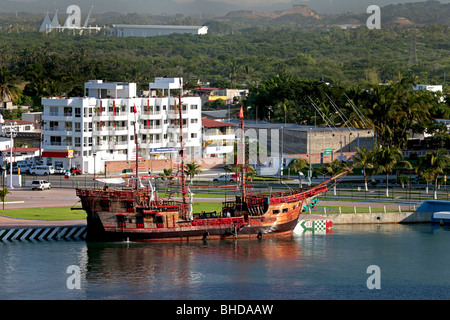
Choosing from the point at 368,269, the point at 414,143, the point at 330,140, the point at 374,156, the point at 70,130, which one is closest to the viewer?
the point at 368,269

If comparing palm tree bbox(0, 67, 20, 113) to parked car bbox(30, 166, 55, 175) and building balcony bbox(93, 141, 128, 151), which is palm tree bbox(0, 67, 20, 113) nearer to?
building balcony bbox(93, 141, 128, 151)

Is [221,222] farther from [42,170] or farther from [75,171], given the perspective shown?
[42,170]

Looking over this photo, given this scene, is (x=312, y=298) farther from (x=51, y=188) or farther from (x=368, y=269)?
(x=51, y=188)

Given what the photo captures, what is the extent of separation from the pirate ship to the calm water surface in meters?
1.32

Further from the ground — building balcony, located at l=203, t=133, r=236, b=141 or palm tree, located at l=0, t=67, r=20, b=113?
palm tree, located at l=0, t=67, r=20, b=113

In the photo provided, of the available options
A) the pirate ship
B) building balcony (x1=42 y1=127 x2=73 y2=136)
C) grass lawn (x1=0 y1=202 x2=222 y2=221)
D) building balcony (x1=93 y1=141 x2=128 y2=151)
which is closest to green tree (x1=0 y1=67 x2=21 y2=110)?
building balcony (x1=42 y1=127 x2=73 y2=136)

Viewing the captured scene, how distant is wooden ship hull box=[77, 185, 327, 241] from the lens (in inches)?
3137

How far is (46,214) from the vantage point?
8731 centimetres

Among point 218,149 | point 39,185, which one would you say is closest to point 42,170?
point 39,185

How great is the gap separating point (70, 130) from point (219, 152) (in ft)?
82.2

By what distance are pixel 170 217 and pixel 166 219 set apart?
0.41 m

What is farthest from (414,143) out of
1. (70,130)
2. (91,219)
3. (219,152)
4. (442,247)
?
(91,219)
